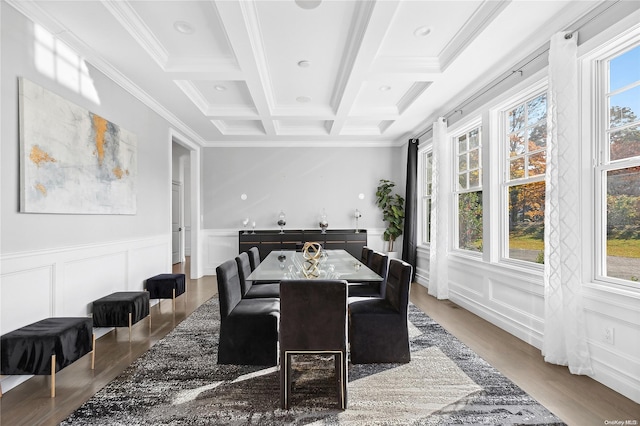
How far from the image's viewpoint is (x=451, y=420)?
6.81 feet

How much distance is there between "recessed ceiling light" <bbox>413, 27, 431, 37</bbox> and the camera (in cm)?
316

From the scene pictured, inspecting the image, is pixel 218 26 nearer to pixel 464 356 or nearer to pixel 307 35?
pixel 307 35

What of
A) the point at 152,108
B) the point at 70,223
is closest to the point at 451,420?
the point at 70,223

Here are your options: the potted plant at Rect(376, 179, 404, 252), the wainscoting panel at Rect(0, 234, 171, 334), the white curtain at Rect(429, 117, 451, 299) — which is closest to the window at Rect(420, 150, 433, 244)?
the potted plant at Rect(376, 179, 404, 252)

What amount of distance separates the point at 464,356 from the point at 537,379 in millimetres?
→ 567

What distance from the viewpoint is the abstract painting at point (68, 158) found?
2.62m

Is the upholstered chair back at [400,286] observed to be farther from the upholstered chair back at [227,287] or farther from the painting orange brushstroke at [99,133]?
the painting orange brushstroke at [99,133]

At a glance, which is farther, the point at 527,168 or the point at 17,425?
the point at 527,168

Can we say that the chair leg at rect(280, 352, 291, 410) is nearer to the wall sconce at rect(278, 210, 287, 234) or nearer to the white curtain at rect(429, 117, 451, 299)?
the white curtain at rect(429, 117, 451, 299)

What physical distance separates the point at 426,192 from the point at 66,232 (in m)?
5.53

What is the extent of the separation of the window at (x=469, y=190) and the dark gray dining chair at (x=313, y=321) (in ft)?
10.00

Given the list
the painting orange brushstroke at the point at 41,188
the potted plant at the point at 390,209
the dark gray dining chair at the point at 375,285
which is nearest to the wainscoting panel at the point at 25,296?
the painting orange brushstroke at the point at 41,188

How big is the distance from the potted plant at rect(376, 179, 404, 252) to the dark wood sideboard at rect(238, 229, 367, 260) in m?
0.59

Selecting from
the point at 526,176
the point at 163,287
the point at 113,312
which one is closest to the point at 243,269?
the point at 113,312
